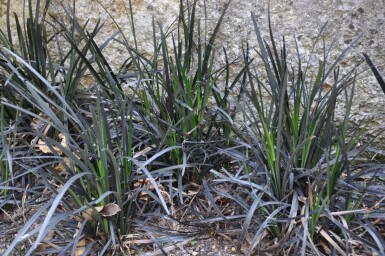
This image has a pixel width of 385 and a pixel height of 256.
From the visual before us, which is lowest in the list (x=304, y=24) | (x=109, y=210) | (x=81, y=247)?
(x=81, y=247)

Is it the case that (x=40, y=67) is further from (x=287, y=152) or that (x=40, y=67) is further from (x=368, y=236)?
(x=368, y=236)

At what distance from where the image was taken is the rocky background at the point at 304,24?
3.06 metres

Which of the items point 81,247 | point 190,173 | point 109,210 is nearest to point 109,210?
point 109,210

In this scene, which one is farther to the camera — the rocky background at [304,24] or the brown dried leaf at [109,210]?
the rocky background at [304,24]

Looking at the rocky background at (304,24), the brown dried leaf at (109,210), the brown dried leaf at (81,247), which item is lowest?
the brown dried leaf at (81,247)

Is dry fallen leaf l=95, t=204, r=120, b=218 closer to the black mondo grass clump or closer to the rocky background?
the black mondo grass clump

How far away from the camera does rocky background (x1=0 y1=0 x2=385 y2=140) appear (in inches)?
121

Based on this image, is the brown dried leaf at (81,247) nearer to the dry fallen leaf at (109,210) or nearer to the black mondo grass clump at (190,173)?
the black mondo grass clump at (190,173)

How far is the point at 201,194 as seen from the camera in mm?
2734

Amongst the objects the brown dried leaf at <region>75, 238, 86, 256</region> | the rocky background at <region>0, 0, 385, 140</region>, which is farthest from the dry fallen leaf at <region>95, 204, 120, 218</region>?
the rocky background at <region>0, 0, 385, 140</region>

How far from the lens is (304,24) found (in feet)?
10.3

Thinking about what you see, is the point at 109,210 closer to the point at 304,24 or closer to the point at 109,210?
the point at 109,210

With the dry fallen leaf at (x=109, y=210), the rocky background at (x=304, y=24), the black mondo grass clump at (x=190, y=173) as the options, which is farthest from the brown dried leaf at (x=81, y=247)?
the rocky background at (x=304, y=24)

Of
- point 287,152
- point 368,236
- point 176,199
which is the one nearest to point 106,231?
point 176,199
